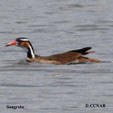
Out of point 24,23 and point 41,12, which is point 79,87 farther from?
point 41,12

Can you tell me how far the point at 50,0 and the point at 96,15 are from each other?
4.87 m

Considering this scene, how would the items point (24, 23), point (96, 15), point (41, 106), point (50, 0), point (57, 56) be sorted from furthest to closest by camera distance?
point (50, 0)
point (96, 15)
point (24, 23)
point (57, 56)
point (41, 106)

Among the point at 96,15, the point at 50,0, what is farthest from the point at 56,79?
the point at 50,0

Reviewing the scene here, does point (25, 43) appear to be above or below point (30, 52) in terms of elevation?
above

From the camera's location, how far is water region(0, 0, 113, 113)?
57.3ft

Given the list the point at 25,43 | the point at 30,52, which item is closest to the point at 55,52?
the point at 25,43

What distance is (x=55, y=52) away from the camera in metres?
24.2

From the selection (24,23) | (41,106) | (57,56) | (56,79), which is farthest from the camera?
(24,23)

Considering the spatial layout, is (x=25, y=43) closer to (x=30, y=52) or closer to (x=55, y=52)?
(x=30, y=52)

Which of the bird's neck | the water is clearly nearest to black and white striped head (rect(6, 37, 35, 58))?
the bird's neck

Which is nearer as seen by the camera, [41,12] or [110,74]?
[110,74]

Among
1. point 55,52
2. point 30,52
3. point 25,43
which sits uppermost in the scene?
point 25,43

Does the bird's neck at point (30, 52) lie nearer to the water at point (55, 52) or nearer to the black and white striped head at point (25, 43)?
the black and white striped head at point (25, 43)

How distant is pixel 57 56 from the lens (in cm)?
2211
